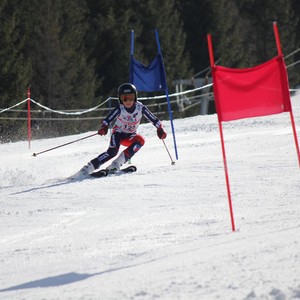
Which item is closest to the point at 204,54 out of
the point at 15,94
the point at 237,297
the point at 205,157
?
the point at 15,94

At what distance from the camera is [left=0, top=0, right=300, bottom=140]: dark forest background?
87.6ft

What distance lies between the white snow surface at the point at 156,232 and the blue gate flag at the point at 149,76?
160cm

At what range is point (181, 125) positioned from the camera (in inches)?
768

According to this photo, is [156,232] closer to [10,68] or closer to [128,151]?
[128,151]

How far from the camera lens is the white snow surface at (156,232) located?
4.70 meters

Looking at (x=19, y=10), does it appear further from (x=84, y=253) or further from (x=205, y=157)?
(x=84, y=253)

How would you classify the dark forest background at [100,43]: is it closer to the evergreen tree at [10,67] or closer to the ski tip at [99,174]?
the evergreen tree at [10,67]

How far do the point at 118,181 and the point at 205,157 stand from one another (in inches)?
117

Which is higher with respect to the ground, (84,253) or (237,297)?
(84,253)

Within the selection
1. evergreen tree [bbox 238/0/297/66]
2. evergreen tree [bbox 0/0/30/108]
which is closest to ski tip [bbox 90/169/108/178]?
evergreen tree [bbox 0/0/30/108]

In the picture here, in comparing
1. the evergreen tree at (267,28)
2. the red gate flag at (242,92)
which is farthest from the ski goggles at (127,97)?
the evergreen tree at (267,28)

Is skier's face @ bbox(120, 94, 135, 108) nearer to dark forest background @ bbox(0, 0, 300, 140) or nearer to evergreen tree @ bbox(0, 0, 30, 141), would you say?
dark forest background @ bbox(0, 0, 300, 140)

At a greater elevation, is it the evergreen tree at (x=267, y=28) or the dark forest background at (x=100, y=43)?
the evergreen tree at (x=267, y=28)

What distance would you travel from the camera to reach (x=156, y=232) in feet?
20.7
